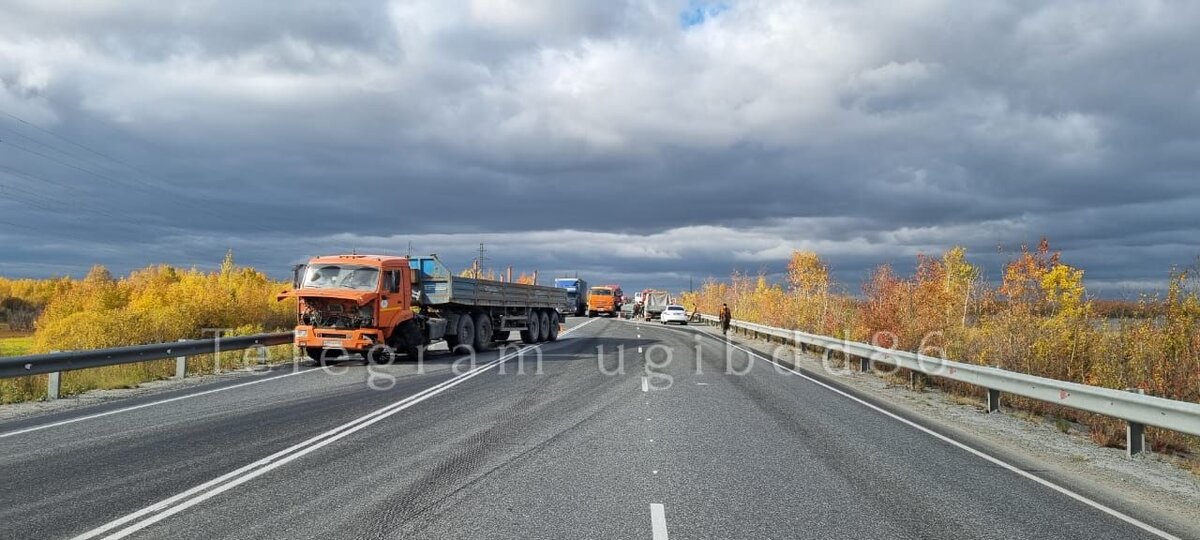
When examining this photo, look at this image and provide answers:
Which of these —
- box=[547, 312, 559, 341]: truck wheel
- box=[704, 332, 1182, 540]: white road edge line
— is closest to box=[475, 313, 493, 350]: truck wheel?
box=[547, 312, 559, 341]: truck wheel

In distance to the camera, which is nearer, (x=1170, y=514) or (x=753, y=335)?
(x=1170, y=514)

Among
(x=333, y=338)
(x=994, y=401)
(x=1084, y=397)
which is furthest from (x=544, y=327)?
(x=1084, y=397)

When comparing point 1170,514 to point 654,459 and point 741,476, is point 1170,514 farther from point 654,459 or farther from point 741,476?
point 654,459

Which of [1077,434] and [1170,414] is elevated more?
[1170,414]

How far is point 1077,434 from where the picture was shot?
35.9 feet

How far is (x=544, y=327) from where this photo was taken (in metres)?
30.1

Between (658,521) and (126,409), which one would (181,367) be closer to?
(126,409)

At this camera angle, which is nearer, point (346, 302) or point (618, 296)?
point (346, 302)

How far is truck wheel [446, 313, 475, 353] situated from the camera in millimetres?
22969

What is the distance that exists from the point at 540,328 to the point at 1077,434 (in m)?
20.8

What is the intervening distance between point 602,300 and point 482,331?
4160 cm

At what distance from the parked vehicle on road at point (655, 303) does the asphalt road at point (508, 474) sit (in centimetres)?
4988

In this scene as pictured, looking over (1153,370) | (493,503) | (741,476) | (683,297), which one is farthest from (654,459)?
(683,297)

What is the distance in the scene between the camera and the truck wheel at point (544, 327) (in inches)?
1166
